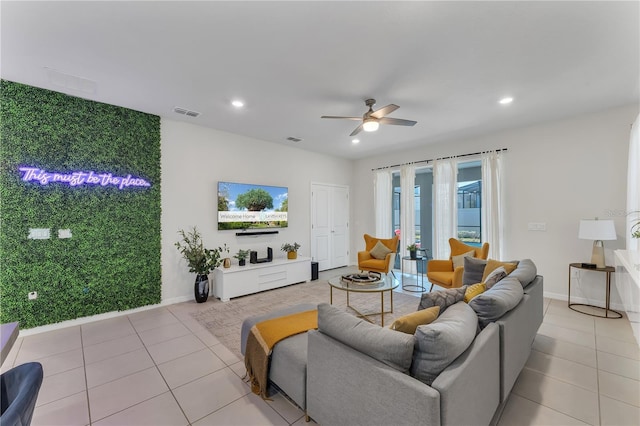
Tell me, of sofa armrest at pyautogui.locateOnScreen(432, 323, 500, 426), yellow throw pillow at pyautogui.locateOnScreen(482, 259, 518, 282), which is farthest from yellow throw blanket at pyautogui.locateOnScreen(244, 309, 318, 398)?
yellow throw pillow at pyautogui.locateOnScreen(482, 259, 518, 282)

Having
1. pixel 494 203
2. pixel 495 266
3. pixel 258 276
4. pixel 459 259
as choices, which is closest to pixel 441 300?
pixel 495 266

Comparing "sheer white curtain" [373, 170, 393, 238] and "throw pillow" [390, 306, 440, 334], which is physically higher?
"sheer white curtain" [373, 170, 393, 238]

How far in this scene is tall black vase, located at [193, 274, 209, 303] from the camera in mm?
4247

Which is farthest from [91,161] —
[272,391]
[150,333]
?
[272,391]

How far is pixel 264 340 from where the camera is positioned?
209 cm

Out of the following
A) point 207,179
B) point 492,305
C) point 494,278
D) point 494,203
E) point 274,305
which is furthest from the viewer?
point 494,203

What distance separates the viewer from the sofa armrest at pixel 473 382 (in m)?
1.21

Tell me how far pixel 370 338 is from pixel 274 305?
2.97 metres

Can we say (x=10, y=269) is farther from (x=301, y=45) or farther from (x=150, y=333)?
(x=301, y=45)

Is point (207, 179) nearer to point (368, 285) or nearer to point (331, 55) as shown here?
point (331, 55)

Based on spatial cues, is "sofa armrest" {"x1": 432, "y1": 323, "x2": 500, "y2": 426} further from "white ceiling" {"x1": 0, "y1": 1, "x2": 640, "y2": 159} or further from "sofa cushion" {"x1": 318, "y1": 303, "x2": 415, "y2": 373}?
"white ceiling" {"x1": 0, "y1": 1, "x2": 640, "y2": 159}

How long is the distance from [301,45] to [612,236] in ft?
14.8

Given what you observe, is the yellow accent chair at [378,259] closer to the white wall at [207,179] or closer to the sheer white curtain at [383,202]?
the sheer white curtain at [383,202]

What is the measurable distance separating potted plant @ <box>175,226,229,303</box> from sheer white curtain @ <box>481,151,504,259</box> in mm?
4850
